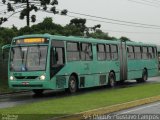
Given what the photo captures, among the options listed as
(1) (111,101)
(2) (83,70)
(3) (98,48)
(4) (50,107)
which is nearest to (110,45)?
(3) (98,48)

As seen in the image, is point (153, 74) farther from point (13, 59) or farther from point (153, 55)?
point (13, 59)

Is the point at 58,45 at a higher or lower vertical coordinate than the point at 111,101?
higher

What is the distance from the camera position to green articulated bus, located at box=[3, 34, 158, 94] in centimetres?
2377

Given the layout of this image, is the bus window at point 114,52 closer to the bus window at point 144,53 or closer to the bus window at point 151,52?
the bus window at point 144,53

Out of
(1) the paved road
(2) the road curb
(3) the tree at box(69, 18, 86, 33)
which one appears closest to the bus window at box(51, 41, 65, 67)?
(2) the road curb

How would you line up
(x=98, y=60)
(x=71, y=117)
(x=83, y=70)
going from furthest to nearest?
(x=98, y=60) → (x=83, y=70) → (x=71, y=117)

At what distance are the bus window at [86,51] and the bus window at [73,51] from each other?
0.61 metres

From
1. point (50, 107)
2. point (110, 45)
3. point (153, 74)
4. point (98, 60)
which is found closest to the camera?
point (50, 107)

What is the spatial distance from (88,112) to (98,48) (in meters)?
14.4

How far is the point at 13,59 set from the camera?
24594 millimetres

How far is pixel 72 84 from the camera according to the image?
2570cm

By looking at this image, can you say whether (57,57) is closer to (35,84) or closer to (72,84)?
(35,84)

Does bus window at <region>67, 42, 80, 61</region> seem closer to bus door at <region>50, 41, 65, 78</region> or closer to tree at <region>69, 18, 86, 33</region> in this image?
bus door at <region>50, 41, 65, 78</region>

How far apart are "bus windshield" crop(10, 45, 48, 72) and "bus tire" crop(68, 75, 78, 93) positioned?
7.84ft
